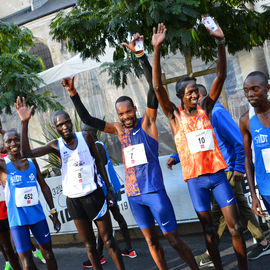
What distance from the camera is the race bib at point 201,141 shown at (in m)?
3.81

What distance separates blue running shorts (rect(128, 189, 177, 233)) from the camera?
12.5ft

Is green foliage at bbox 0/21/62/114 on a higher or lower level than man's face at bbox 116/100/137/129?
higher

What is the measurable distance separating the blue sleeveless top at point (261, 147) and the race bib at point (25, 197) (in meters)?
2.46

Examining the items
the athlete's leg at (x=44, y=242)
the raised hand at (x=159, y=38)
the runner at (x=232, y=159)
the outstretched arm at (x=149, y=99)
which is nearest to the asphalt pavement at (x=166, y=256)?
the runner at (x=232, y=159)

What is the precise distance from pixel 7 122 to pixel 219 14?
9.91m

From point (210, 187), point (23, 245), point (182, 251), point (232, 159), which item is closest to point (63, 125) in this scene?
point (23, 245)

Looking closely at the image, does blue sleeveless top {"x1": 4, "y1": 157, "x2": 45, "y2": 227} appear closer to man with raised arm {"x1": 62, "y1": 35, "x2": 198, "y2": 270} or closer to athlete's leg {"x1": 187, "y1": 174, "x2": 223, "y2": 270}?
man with raised arm {"x1": 62, "y1": 35, "x2": 198, "y2": 270}

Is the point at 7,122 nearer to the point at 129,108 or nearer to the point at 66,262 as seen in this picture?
the point at 66,262

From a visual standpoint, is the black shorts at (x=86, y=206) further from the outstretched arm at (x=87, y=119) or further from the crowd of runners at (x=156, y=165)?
the outstretched arm at (x=87, y=119)

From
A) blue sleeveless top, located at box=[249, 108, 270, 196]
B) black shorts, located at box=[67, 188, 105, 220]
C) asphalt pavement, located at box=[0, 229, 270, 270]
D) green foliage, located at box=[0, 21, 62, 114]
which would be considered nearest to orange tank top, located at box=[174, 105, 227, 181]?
blue sleeveless top, located at box=[249, 108, 270, 196]

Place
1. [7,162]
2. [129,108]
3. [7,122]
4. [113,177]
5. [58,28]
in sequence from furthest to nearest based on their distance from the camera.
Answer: [7,122], [58,28], [113,177], [7,162], [129,108]

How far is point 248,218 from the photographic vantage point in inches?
189

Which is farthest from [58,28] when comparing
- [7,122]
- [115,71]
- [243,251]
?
[7,122]

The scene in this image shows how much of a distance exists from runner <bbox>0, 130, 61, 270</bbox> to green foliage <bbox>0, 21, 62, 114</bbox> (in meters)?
4.33
